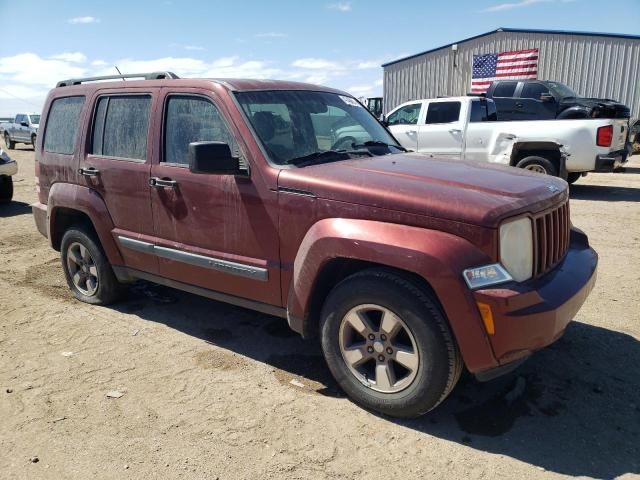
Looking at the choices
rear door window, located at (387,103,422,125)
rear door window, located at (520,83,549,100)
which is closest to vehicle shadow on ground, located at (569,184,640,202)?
rear door window, located at (520,83,549,100)

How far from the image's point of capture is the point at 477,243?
2.67 m

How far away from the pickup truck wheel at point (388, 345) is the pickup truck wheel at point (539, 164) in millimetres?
7930

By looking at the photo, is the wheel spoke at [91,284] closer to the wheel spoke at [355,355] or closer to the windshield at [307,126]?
the windshield at [307,126]

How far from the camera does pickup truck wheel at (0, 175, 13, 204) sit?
1024cm

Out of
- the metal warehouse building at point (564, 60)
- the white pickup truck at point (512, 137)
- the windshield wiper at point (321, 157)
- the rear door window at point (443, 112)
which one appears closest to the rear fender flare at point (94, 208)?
the windshield wiper at point (321, 157)

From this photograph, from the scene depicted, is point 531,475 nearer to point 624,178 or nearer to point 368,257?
point 368,257

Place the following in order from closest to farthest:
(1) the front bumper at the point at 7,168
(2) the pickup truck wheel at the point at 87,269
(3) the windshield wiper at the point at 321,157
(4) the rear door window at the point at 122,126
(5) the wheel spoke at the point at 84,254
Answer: (3) the windshield wiper at the point at 321,157 → (4) the rear door window at the point at 122,126 → (2) the pickup truck wheel at the point at 87,269 → (5) the wheel spoke at the point at 84,254 → (1) the front bumper at the point at 7,168

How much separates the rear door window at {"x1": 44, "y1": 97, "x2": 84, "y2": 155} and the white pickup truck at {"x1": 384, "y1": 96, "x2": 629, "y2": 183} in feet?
16.5

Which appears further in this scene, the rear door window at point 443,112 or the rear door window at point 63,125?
the rear door window at point 443,112

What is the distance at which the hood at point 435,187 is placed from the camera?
9.02ft

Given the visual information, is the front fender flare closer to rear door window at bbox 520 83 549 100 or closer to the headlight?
the headlight

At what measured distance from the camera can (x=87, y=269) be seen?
195 inches

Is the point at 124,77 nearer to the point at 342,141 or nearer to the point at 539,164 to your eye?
the point at 342,141

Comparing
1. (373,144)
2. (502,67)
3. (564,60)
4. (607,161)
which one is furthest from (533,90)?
(373,144)
